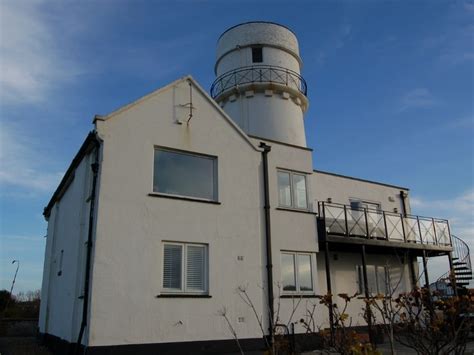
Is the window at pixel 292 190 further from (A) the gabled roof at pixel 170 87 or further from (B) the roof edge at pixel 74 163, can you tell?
(B) the roof edge at pixel 74 163

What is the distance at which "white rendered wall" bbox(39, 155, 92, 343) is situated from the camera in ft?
36.9

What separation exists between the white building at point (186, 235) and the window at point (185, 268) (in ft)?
0.09

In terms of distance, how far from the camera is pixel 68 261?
12.9 metres

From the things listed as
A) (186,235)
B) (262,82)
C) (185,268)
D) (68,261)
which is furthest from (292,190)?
(68,261)

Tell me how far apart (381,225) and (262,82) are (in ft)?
26.1

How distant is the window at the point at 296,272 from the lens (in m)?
13.2

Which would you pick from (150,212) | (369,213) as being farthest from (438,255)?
(150,212)

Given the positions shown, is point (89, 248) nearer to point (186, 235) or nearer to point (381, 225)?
point (186, 235)

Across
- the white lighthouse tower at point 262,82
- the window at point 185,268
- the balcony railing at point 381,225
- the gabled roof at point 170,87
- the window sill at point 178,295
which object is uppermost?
the white lighthouse tower at point 262,82

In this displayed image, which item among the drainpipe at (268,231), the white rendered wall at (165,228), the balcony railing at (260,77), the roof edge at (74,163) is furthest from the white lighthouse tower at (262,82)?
the roof edge at (74,163)

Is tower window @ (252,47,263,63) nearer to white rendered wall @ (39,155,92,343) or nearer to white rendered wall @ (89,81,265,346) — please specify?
white rendered wall @ (89,81,265,346)

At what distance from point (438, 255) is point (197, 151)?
1237 cm

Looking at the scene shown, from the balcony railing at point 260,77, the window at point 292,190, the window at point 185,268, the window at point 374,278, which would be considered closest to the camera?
the window at point 185,268

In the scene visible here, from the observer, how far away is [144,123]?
11.8 meters
